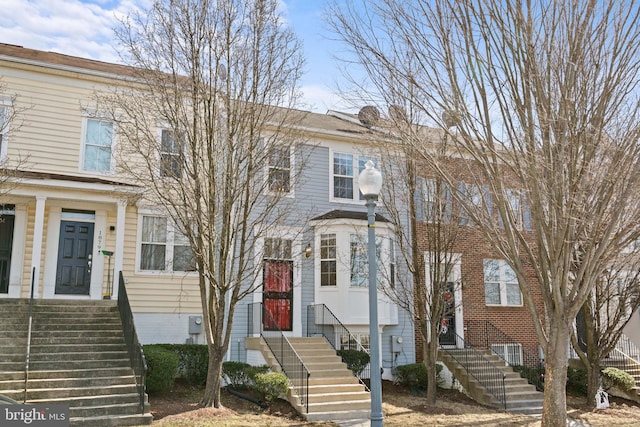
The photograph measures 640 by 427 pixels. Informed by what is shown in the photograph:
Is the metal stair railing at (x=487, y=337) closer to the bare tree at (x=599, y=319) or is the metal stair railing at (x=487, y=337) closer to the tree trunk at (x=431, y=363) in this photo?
the bare tree at (x=599, y=319)

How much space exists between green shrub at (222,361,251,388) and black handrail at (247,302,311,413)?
0.85 meters

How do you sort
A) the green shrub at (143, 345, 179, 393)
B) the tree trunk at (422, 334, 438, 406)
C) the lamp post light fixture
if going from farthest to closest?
the tree trunk at (422, 334, 438, 406)
the green shrub at (143, 345, 179, 393)
the lamp post light fixture

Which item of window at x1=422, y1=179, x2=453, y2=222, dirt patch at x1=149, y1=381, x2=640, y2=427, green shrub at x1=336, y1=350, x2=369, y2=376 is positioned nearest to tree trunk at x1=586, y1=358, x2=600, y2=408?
dirt patch at x1=149, y1=381, x2=640, y2=427

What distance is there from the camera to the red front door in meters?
15.4

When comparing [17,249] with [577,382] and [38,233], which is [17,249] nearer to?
[38,233]

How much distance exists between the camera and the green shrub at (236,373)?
13.1 metres

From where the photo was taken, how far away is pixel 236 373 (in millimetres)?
13094

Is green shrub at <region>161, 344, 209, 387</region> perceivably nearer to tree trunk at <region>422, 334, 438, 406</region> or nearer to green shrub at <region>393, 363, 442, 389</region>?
tree trunk at <region>422, 334, 438, 406</region>

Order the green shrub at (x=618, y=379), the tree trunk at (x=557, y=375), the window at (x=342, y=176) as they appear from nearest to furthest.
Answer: the tree trunk at (x=557, y=375) → the green shrub at (x=618, y=379) → the window at (x=342, y=176)

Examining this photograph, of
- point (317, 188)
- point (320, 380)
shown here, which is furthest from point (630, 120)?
point (317, 188)

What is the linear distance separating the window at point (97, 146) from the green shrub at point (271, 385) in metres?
7.05

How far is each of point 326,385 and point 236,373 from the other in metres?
2.31

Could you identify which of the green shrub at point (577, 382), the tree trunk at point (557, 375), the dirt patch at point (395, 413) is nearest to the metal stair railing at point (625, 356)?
the green shrub at point (577, 382)

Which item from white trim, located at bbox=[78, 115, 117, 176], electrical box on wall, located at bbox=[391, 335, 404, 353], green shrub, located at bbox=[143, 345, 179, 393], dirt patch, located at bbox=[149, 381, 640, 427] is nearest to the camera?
dirt patch, located at bbox=[149, 381, 640, 427]
